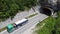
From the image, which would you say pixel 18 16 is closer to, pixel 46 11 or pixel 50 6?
pixel 50 6

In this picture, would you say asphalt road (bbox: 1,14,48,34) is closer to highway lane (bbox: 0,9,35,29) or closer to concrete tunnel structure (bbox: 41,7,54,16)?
highway lane (bbox: 0,9,35,29)

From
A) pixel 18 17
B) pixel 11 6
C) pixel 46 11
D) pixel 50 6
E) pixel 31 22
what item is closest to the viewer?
pixel 31 22

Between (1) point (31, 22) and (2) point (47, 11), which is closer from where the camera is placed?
(1) point (31, 22)

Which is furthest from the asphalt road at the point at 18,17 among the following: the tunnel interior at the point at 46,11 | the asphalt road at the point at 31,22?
the tunnel interior at the point at 46,11

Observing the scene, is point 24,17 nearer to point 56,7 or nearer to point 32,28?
point 32,28

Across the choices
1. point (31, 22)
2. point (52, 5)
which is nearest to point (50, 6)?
point (52, 5)

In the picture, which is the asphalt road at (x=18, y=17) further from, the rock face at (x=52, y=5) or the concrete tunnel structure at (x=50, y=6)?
the rock face at (x=52, y=5)

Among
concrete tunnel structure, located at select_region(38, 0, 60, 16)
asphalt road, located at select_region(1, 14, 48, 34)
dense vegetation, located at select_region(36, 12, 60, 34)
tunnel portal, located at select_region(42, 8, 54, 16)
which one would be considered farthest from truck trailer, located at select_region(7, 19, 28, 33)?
tunnel portal, located at select_region(42, 8, 54, 16)

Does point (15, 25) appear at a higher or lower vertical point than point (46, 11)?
higher
